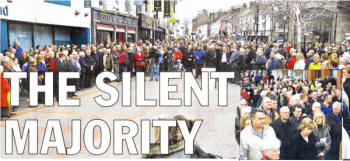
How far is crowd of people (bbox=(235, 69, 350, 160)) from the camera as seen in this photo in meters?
3.99

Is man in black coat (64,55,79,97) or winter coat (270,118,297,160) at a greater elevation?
man in black coat (64,55,79,97)

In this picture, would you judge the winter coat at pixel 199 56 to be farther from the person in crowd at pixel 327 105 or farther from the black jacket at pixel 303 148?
the black jacket at pixel 303 148

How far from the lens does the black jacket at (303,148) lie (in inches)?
161

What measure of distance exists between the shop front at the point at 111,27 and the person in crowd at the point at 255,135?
1287cm

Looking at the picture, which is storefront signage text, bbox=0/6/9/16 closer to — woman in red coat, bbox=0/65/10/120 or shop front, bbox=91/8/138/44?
woman in red coat, bbox=0/65/10/120

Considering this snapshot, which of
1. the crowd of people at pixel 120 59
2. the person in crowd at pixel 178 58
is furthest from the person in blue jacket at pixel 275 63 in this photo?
the person in crowd at pixel 178 58

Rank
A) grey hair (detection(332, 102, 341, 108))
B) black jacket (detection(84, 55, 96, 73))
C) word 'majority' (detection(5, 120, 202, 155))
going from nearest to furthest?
1. grey hair (detection(332, 102, 341, 108))
2. word 'majority' (detection(5, 120, 202, 155))
3. black jacket (detection(84, 55, 96, 73))

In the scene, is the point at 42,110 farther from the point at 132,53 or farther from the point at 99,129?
the point at 132,53

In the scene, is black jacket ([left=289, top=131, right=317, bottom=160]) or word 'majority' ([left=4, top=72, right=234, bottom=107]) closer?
black jacket ([left=289, top=131, right=317, bottom=160])

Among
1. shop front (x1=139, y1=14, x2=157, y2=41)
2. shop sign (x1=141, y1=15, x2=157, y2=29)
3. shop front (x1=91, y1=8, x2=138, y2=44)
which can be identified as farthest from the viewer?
shop sign (x1=141, y1=15, x2=157, y2=29)

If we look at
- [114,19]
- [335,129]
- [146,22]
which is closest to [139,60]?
[335,129]

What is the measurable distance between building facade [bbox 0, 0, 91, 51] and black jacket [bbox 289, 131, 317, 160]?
887 centimetres

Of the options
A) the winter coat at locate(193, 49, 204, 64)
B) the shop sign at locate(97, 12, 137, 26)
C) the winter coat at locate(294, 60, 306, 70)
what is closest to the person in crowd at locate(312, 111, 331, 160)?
the winter coat at locate(294, 60, 306, 70)

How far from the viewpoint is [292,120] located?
4082 millimetres
